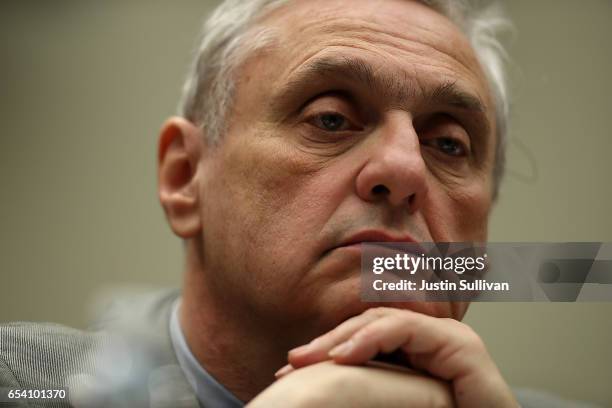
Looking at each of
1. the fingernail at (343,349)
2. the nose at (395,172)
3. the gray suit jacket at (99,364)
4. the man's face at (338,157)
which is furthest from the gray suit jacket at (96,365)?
the nose at (395,172)

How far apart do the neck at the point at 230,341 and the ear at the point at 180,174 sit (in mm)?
75

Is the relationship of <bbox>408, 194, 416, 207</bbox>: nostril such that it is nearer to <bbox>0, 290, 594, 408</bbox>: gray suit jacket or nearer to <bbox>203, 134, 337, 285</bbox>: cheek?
<bbox>203, 134, 337, 285</bbox>: cheek

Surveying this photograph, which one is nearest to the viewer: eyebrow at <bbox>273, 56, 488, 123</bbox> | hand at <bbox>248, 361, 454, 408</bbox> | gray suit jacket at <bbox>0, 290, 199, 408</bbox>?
hand at <bbox>248, 361, 454, 408</bbox>

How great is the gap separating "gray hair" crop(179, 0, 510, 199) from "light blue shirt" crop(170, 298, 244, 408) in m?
0.34

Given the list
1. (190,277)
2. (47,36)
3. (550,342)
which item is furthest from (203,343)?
(47,36)

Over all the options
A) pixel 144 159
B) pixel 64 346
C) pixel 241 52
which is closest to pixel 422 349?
pixel 64 346

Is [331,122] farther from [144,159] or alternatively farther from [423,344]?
[144,159]

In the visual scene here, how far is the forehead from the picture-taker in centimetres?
92

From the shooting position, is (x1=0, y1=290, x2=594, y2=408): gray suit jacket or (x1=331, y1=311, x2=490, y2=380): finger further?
(x1=0, y1=290, x2=594, y2=408): gray suit jacket

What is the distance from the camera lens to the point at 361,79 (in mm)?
907

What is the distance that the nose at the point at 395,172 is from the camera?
32.3 inches

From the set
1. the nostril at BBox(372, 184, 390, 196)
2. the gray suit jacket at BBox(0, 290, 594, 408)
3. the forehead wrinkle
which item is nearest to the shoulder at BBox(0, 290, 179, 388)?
the gray suit jacket at BBox(0, 290, 594, 408)

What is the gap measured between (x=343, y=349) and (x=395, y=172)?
25 centimetres

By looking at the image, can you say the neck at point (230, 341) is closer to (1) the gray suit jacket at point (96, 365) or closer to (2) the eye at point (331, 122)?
(1) the gray suit jacket at point (96, 365)
